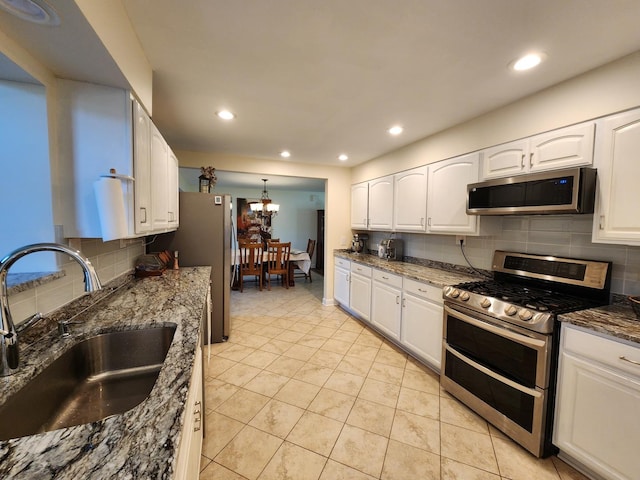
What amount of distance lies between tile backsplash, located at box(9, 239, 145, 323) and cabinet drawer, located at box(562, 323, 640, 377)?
256 centimetres

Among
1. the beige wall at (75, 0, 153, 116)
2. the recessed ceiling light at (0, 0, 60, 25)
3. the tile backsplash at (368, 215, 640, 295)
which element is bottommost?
the tile backsplash at (368, 215, 640, 295)

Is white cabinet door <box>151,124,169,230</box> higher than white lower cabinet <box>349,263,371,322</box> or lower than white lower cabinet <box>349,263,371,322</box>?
higher

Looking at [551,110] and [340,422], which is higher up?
[551,110]

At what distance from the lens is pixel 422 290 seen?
8.13 ft

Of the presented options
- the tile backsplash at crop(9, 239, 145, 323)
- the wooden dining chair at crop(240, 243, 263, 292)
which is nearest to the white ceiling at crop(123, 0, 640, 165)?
the tile backsplash at crop(9, 239, 145, 323)

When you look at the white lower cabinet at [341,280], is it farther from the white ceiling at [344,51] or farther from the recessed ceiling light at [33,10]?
the recessed ceiling light at [33,10]

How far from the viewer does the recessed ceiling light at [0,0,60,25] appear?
80 centimetres

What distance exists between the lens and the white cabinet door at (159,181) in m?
1.71

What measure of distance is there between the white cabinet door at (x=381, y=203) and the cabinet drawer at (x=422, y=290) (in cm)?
90

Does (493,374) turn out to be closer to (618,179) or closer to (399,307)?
(399,307)

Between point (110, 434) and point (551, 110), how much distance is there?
9.02 ft

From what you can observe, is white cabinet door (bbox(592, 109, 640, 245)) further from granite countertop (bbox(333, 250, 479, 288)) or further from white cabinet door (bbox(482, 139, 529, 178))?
granite countertop (bbox(333, 250, 479, 288))

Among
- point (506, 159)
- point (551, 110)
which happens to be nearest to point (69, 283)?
point (506, 159)

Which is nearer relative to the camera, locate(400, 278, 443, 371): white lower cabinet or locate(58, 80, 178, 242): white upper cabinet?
locate(58, 80, 178, 242): white upper cabinet
